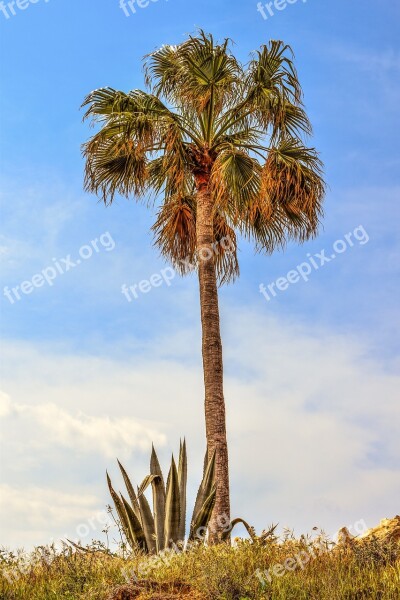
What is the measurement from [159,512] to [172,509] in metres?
0.29

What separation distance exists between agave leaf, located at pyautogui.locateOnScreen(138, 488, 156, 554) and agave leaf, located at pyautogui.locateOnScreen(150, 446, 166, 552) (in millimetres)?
109

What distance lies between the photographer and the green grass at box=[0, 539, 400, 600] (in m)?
7.61

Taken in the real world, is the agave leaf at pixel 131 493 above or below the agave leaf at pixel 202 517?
above

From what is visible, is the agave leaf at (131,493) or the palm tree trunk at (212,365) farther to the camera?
the palm tree trunk at (212,365)

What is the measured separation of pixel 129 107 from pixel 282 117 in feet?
10.5

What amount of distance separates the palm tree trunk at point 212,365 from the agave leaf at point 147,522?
2777 millimetres

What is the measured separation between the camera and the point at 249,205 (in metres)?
16.7

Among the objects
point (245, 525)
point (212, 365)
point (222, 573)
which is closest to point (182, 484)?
point (245, 525)

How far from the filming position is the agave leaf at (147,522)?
10844mm

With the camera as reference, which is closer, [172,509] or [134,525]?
[172,509]

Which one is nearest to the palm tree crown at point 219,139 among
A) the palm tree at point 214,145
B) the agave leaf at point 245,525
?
the palm tree at point 214,145

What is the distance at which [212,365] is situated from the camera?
15.2 m

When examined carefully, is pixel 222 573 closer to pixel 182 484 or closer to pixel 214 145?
pixel 182 484

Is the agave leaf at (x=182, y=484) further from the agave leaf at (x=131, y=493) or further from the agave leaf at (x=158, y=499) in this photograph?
the agave leaf at (x=131, y=493)
